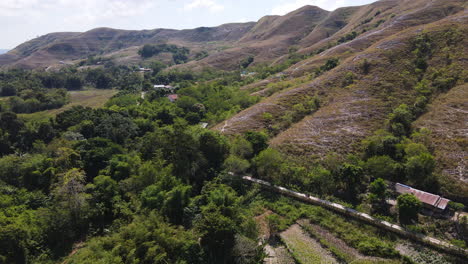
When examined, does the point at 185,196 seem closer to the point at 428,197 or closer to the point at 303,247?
the point at 303,247

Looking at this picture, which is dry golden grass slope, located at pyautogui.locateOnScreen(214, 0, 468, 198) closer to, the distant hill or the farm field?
the distant hill

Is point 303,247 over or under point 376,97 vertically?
under

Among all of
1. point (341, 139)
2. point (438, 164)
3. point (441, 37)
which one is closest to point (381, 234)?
point (438, 164)

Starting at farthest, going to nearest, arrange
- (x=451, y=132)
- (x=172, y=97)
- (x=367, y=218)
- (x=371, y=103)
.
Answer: (x=172, y=97)
(x=371, y=103)
(x=451, y=132)
(x=367, y=218)

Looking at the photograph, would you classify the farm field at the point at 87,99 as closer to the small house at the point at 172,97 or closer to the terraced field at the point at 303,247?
the small house at the point at 172,97

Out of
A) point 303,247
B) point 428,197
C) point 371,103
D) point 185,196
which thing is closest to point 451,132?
point 371,103
